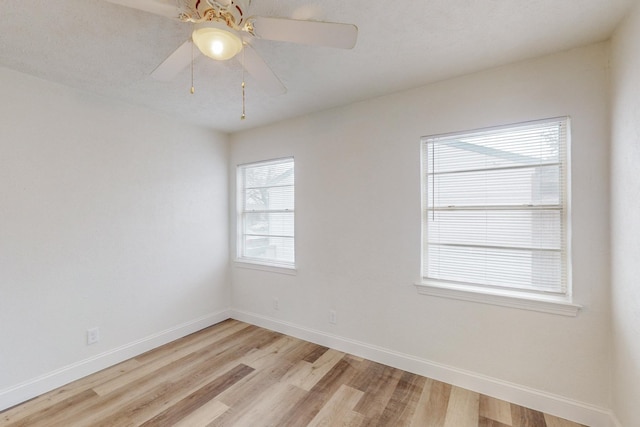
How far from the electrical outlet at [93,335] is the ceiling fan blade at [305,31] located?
2819mm

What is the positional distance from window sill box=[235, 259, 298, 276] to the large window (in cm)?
4

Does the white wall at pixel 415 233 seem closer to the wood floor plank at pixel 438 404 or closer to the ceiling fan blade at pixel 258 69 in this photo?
the wood floor plank at pixel 438 404

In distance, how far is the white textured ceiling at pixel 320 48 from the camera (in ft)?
4.98

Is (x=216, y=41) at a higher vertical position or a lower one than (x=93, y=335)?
higher

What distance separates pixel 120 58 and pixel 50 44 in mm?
370

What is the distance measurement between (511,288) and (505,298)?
10 centimetres

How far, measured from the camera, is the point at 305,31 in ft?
4.08

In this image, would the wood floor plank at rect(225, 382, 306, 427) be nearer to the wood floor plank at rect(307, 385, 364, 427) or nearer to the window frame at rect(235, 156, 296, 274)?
the wood floor plank at rect(307, 385, 364, 427)

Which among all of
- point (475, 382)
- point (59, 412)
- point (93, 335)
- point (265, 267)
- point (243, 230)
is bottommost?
point (59, 412)

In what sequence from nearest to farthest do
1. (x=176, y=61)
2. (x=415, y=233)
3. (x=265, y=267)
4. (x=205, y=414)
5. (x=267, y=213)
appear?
(x=176, y=61) → (x=205, y=414) → (x=415, y=233) → (x=265, y=267) → (x=267, y=213)

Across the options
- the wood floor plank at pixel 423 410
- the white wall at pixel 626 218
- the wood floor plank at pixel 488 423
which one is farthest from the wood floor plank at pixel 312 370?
the white wall at pixel 626 218

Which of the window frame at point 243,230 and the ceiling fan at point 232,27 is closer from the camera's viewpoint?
the ceiling fan at point 232,27

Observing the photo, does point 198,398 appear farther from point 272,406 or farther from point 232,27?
point 232,27

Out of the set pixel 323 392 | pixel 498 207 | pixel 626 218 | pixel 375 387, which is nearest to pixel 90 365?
pixel 323 392
